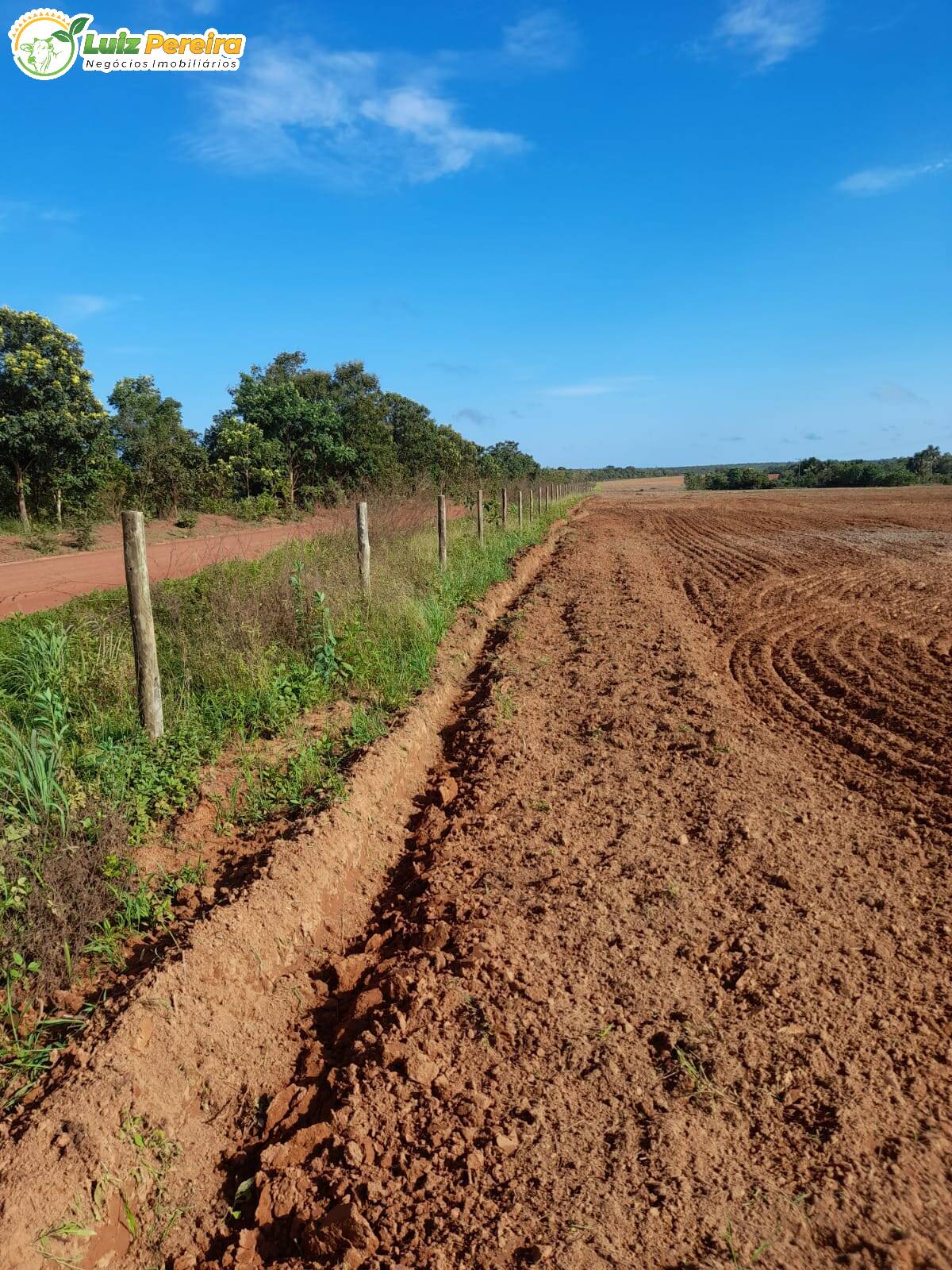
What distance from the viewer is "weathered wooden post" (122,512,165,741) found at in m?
5.01

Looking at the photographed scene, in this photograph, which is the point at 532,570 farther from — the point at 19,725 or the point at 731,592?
the point at 19,725

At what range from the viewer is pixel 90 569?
14.8 meters

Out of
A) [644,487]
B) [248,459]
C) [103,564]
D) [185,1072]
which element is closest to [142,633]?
[185,1072]

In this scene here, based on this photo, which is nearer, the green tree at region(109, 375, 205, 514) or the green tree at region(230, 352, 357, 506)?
the green tree at region(109, 375, 205, 514)

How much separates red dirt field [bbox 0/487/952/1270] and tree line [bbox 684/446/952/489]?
254 ft

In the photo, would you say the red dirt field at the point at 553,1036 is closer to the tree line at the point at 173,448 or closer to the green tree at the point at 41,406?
the tree line at the point at 173,448

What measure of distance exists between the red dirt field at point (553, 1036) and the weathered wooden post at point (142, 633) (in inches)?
53.3

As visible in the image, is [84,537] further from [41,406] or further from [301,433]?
[301,433]

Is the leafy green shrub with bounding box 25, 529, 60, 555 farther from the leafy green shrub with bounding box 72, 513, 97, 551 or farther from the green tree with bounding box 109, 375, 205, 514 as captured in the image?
the green tree with bounding box 109, 375, 205, 514

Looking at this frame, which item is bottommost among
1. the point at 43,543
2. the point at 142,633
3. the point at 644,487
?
the point at 142,633

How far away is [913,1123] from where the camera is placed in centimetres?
252

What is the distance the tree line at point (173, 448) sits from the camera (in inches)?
745

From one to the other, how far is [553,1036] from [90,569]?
14.4 metres

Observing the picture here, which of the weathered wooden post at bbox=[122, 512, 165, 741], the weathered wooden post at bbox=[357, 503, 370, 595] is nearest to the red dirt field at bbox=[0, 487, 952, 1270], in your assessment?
the weathered wooden post at bbox=[122, 512, 165, 741]
